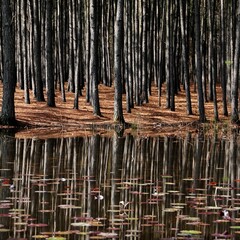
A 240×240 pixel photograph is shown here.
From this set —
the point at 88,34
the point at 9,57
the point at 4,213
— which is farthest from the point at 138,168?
the point at 88,34

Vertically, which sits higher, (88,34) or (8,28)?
(88,34)

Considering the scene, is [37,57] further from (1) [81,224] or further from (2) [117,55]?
(1) [81,224]

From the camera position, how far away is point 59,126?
826 inches

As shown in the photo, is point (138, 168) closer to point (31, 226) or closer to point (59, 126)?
point (31, 226)

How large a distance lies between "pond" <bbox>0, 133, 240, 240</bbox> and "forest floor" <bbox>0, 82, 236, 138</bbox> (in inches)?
195

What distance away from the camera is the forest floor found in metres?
19.5

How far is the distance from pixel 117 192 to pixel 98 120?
16.5 meters

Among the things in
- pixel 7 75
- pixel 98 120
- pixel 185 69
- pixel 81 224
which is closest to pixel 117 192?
pixel 81 224

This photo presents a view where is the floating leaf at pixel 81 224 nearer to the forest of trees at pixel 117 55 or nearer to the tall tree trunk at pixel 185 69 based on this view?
the forest of trees at pixel 117 55

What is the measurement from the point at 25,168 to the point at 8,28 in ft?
36.3

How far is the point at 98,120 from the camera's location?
78.9ft

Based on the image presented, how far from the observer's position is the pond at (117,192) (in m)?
5.55

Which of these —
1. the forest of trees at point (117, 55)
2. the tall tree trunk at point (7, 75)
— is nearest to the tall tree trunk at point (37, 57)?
the forest of trees at point (117, 55)

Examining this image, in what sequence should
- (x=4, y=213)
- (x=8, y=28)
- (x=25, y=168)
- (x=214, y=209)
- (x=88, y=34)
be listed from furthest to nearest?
(x=88, y=34) → (x=8, y=28) → (x=25, y=168) → (x=214, y=209) → (x=4, y=213)
